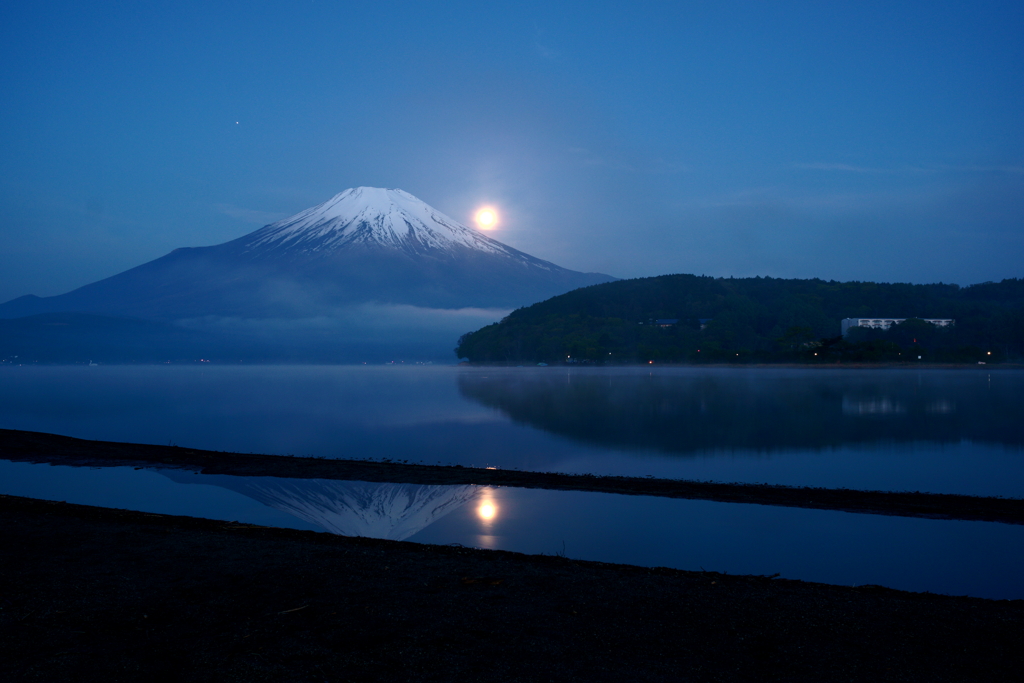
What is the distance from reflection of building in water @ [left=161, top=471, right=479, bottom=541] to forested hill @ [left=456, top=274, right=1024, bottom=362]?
348 feet

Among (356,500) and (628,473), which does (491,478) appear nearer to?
(356,500)

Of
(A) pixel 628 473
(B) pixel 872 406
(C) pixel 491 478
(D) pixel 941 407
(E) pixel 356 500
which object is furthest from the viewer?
(B) pixel 872 406

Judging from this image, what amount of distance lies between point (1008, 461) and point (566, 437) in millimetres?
10438

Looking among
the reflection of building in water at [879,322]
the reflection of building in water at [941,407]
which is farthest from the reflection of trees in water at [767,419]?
the reflection of building in water at [879,322]

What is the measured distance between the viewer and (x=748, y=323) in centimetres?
13300

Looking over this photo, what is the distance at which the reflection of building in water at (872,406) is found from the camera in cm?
2698

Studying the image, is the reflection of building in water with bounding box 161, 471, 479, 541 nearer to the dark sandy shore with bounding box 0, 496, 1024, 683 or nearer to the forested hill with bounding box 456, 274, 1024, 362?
the dark sandy shore with bounding box 0, 496, 1024, 683

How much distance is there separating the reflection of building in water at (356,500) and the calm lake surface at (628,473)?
51 mm

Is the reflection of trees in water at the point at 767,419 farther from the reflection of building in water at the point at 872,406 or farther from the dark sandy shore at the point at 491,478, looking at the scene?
the dark sandy shore at the point at 491,478

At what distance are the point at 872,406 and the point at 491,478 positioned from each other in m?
24.3

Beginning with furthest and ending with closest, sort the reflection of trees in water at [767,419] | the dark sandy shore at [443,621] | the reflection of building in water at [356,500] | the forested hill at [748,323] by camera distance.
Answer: the forested hill at [748,323]
the reflection of trees in water at [767,419]
the reflection of building in water at [356,500]
the dark sandy shore at [443,621]

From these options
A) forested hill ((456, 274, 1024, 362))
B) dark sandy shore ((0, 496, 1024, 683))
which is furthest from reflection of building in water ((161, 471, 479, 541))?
forested hill ((456, 274, 1024, 362))

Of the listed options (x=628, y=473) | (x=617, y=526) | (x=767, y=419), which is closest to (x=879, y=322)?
(x=767, y=419)

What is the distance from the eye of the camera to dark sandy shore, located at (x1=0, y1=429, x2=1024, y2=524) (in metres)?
9.73
